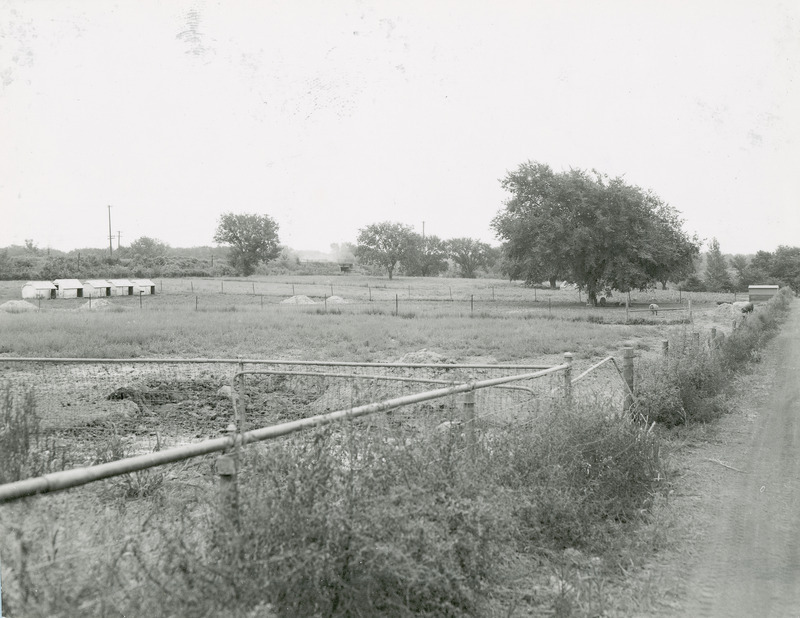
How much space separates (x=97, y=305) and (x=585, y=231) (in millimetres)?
32714

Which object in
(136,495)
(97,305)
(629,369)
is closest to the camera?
(136,495)

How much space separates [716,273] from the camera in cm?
11356

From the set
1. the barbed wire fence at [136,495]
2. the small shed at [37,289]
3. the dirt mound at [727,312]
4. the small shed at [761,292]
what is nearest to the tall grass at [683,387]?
the barbed wire fence at [136,495]

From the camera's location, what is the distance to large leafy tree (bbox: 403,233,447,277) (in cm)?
8506

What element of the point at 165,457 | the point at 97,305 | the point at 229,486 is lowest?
the point at 97,305

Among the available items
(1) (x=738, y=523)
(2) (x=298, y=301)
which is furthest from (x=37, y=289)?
(1) (x=738, y=523)

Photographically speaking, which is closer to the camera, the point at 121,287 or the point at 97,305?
the point at 97,305

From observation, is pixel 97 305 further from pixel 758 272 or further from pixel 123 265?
pixel 758 272

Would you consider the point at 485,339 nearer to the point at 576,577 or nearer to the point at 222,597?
the point at 576,577

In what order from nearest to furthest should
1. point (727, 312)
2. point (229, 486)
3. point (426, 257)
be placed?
point (229, 486) < point (727, 312) < point (426, 257)

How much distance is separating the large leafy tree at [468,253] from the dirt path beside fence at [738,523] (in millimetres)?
104757

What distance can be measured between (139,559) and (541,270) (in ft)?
166

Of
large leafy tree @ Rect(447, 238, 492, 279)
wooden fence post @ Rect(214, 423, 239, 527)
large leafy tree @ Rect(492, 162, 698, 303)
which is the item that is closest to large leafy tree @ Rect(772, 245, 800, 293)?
large leafy tree @ Rect(447, 238, 492, 279)

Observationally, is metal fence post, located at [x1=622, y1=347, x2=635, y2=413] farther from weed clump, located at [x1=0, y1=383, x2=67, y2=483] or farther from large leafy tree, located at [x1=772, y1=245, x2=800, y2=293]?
large leafy tree, located at [x1=772, y1=245, x2=800, y2=293]
